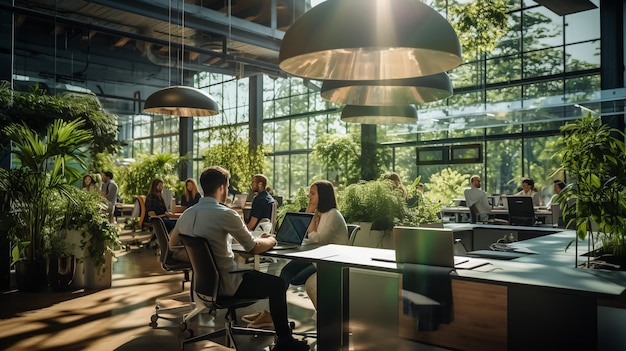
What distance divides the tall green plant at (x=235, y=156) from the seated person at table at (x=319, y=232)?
11.3 m

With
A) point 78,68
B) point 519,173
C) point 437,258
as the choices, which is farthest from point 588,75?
point 78,68

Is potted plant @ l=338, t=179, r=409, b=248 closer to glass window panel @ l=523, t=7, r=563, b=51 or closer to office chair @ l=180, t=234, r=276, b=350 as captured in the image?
office chair @ l=180, t=234, r=276, b=350

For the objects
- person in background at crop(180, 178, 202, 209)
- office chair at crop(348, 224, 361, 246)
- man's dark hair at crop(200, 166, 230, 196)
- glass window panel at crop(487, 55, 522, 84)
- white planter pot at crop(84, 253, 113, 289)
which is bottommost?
white planter pot at crop(84, 253, 113, 289)

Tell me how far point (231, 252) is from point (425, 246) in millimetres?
1520

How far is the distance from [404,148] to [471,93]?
265 centimetres

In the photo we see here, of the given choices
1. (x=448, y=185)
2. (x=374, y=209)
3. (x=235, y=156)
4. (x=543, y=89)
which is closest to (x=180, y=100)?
(x=374, y=209)

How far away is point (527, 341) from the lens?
309 cm

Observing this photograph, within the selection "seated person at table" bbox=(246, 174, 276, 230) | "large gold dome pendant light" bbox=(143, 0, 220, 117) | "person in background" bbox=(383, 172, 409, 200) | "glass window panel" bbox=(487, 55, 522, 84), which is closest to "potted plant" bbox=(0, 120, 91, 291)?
"large gold dome pendant light" bbox=(143, 0, 220, 117)

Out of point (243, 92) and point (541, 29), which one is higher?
point (541, 29)

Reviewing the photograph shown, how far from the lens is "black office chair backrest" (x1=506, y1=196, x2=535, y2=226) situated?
10250 millimetres

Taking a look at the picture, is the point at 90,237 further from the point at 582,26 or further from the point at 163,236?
the point at 582,26

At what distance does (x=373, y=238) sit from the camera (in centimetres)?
714

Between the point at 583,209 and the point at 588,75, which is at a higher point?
the point at 588,75

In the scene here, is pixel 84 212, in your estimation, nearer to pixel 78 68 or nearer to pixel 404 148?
pixel 404 148
